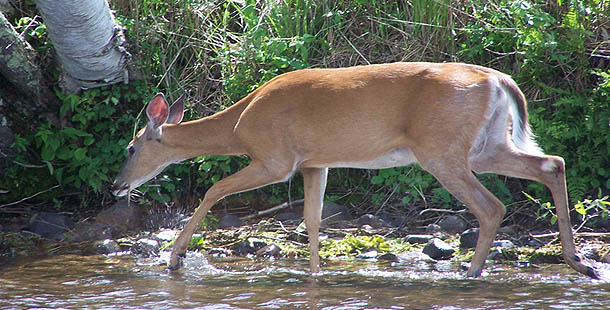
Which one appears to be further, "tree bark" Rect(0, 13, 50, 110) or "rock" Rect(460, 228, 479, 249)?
"tree bark" Rect(0, 13, 50, 110)

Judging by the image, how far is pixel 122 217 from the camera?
26.8 feet

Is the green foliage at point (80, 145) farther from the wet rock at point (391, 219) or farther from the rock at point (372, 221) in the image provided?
the wet rock at point (391, 219)

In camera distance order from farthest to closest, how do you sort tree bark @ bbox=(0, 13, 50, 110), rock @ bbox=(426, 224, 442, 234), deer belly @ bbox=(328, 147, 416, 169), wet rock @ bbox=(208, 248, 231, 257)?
tree bark @ bbox=(0, 13, 50, 110) < rock @ bbox=(426, 224, 442, 234) < wet rock @ bbox=(208, 248, 231, 257) < deer belly @ bbox=(328, 147, 416, 169)

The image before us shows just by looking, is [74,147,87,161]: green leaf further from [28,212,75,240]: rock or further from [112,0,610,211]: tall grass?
[112,0,610,211]: tall grass

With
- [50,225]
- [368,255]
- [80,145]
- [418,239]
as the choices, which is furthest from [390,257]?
[80,145]

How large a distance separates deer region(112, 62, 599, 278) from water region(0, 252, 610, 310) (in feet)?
0.83

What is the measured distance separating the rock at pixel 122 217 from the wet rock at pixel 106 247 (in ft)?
1.39

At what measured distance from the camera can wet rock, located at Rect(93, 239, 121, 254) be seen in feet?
24.6

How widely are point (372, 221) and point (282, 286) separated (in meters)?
2.09

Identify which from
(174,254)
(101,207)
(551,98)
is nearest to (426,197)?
(551,98)

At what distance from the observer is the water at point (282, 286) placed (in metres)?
5.22

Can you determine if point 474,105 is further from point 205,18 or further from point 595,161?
point 205,18

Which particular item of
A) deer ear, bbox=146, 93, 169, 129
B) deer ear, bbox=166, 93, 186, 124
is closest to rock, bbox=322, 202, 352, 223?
deer ear, bbox=166, 93, 186, 124

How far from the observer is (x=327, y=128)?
21.4 ft
